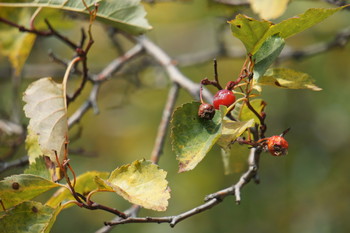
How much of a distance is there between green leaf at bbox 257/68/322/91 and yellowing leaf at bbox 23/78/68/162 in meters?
0.60

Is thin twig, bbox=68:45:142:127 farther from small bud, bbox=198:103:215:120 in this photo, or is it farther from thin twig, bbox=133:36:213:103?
small bud, bbox=198:103:215:120

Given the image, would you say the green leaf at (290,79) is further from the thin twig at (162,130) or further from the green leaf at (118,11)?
the thin twig at (162,130)

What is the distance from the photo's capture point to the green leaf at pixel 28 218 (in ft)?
4.65

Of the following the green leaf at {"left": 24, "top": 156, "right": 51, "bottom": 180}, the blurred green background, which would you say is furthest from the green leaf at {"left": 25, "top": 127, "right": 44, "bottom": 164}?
the blurred green background

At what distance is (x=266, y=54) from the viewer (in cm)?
143

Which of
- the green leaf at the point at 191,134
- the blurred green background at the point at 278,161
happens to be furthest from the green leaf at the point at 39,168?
the blurred green background at the point at 278,161

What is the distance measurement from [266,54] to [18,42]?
130 cm

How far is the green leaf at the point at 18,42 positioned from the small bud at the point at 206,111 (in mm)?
1153

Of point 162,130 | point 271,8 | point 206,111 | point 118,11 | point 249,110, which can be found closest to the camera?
point 206,111

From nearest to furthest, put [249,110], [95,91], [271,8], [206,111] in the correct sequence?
1. [206,111]
2. [249,110]
3. [271,8]
4. [95,91]

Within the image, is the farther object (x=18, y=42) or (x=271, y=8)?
(x=18, y=42)

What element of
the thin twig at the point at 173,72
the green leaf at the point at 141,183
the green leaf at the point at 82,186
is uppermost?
the green leaf at the point at 141,183

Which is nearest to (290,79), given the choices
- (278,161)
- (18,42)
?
(18,42)

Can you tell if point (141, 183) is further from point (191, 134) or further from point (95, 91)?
point (95, 91)
